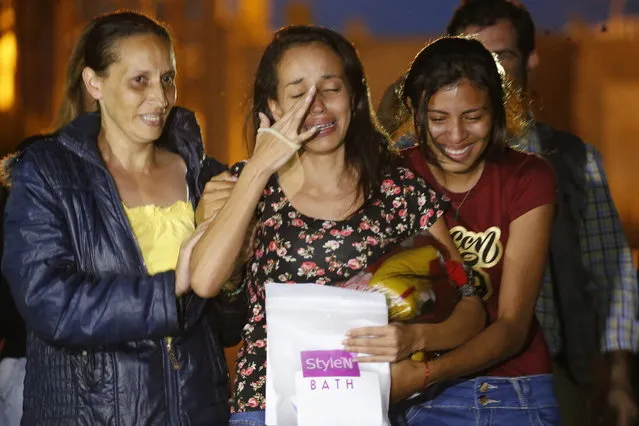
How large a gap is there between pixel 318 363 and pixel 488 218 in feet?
2.14

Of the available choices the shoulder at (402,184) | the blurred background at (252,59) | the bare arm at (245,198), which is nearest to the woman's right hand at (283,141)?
the bare arm at (245,198)

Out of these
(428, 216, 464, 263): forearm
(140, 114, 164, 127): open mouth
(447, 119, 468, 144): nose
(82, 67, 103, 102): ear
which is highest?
(82, 67, 103, 102): ear

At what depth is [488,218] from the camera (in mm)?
2678

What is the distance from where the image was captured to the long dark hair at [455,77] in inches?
107

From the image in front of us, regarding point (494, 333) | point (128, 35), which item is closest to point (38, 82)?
point (128, 35)

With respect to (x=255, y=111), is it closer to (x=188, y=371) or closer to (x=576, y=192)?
(x=188, y=371)

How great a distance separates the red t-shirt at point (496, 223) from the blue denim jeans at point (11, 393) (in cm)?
135

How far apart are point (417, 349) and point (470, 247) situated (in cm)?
38

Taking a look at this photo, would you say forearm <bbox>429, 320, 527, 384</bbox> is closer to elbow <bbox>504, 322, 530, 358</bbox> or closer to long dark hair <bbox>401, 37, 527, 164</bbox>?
elbow <bbox>504, 322, 530, 358</bbox>

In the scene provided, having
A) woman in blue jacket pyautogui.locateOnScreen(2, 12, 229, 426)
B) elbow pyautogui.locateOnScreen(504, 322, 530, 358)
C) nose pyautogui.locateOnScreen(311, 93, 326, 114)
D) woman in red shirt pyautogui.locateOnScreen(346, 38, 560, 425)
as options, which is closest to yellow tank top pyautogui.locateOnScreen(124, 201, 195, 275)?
woman in blue jacket pyautogui.locateOnScreen(2, 12, 229, 426)

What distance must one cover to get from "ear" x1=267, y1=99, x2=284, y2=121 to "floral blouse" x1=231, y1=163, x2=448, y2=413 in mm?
147

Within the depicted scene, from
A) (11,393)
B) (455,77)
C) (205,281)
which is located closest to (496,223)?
(455,77)

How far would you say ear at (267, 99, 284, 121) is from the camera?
2.56 m

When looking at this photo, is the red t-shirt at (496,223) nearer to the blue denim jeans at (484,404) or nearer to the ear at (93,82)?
the blue denim jeans at (484,404)
